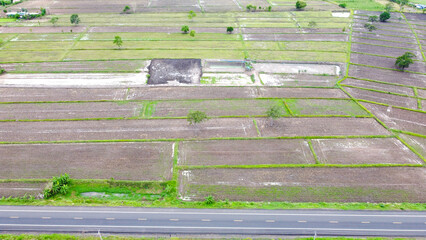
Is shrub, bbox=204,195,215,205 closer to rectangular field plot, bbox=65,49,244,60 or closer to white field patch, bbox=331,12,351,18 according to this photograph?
rectangular field plot, bbox=65,49,244,60

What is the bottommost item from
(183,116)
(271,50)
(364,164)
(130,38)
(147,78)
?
(364,164)

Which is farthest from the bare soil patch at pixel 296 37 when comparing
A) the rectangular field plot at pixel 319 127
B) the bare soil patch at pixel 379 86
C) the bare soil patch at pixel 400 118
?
the rectangular field plot at pixel 319 127

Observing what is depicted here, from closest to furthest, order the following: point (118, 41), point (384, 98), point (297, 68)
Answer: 1. point (384, 98)
2. point (297, 68)
3. point (118, 41)

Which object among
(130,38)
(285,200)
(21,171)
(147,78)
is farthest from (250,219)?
(130,38)

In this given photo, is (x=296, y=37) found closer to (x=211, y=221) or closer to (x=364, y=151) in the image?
(x=364, y=151)

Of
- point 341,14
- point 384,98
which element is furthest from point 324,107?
point 341,14

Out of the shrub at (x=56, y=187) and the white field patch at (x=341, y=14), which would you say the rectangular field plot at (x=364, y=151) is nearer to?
the shrub at (x=56, y=187)

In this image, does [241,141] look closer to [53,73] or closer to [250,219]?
[250,219]
